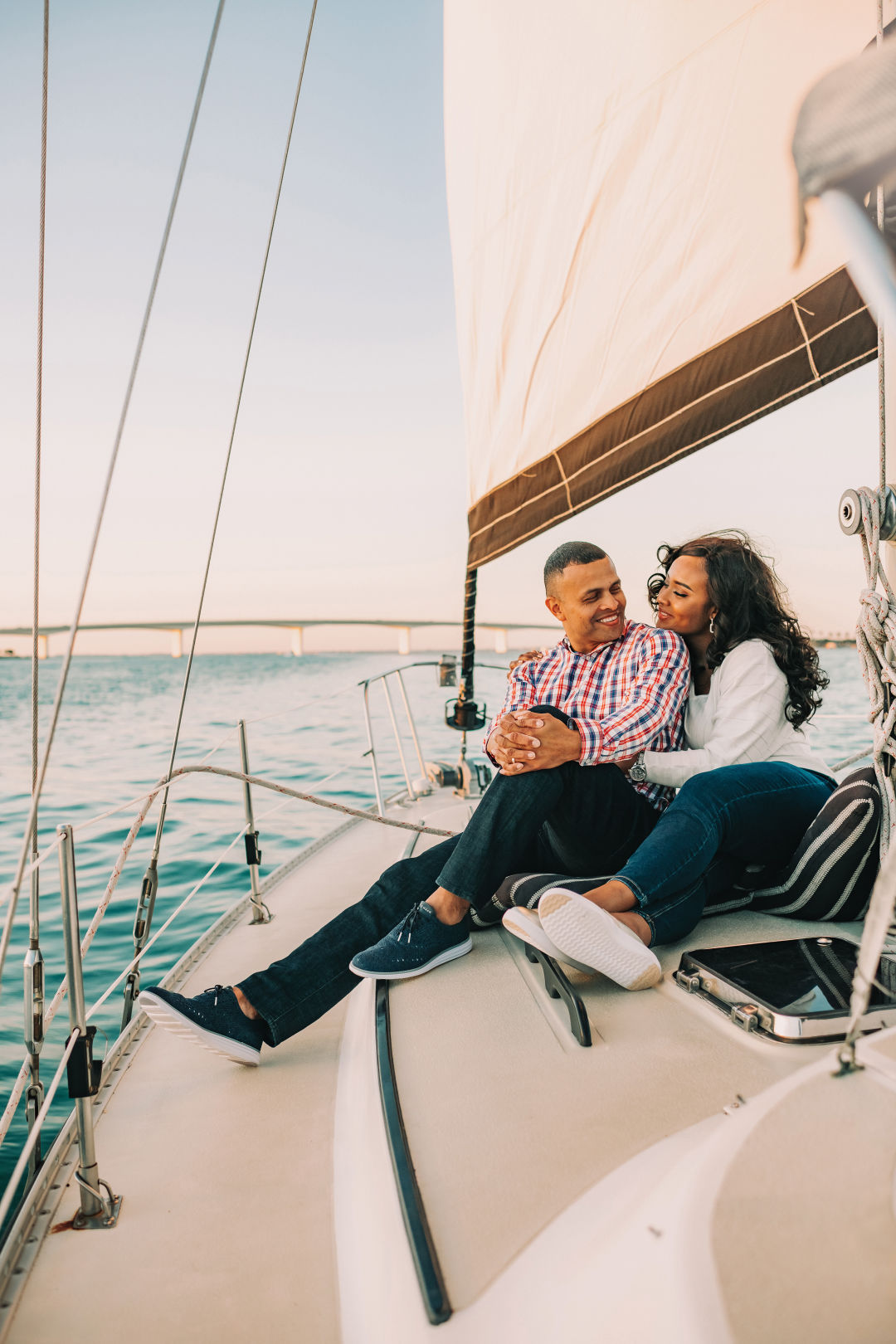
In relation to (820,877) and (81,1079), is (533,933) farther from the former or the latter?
(81,1079)

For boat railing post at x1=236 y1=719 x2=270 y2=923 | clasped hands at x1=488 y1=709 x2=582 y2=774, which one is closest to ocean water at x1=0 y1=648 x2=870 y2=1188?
boat railing post at x1=236 y1=719 x2=270 y2=923

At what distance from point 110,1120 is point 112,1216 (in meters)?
0.32

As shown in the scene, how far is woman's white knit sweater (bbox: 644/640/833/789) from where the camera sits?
78.0 inches

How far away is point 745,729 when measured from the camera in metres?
1.99

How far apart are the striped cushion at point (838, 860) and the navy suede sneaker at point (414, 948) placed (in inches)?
27.3

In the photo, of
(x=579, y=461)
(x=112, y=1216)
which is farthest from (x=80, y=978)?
(x=579, y=461)

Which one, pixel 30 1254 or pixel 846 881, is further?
pixel 846 881

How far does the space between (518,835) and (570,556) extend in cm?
76

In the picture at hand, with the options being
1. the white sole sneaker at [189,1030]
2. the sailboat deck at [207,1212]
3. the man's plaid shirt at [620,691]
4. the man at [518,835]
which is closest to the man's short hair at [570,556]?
the man at [518,835]

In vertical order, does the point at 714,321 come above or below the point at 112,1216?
above

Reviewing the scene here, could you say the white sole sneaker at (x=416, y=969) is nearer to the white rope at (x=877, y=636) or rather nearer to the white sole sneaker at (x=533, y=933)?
the white sole sneaker at (x=533, y=933)

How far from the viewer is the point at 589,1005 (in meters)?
1.54

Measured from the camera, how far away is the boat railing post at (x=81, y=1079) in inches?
51.1

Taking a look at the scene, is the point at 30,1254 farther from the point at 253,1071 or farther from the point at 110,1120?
the point at 253,1071
